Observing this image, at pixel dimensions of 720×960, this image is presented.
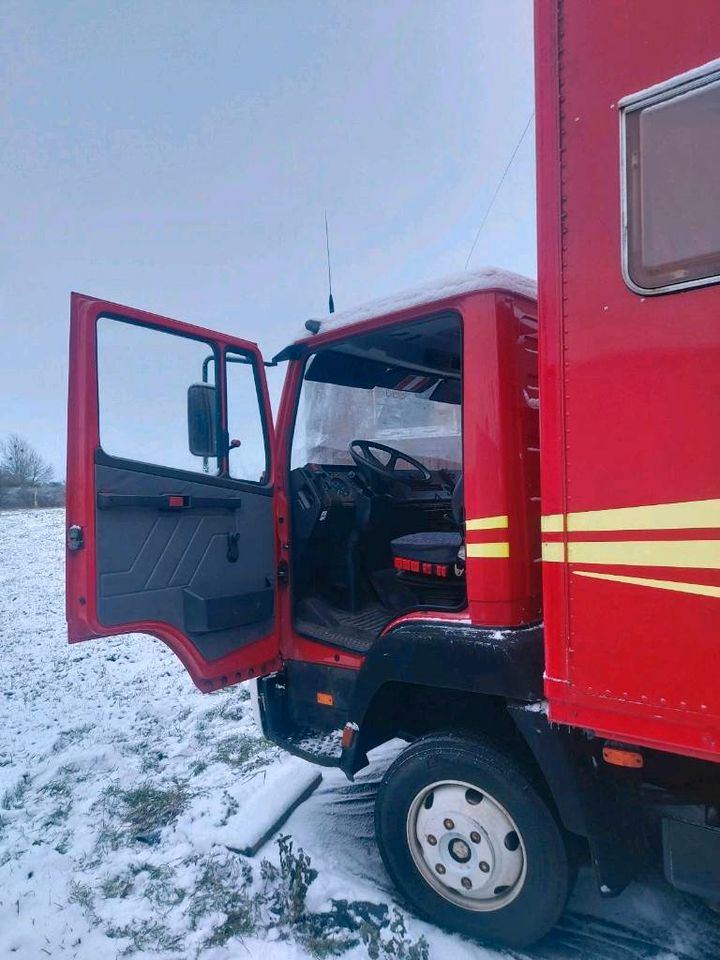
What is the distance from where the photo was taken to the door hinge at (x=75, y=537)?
7.86ft

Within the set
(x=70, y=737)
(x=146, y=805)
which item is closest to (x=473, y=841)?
(x=146, y=805)

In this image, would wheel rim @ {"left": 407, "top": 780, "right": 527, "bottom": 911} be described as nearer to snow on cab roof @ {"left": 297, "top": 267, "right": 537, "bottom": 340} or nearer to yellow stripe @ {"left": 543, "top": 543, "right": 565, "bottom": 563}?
yellow stripe @ {"left": 543, "top": 543, "right": 565, "bottom": 563}

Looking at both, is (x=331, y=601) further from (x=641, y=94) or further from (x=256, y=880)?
(x=641, y=94)

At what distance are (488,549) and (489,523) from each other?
0.09m

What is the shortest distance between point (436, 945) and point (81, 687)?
13.9ft

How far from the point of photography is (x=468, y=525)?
2.17m

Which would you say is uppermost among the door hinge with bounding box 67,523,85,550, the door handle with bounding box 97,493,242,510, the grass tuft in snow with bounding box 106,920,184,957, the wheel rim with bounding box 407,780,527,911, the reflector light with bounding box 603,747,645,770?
the door handle with bounding box 97,493,242,510

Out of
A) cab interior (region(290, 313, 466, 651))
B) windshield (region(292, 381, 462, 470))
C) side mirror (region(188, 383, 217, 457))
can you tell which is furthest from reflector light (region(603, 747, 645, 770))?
side mirror (region(188, 383, 217, 457))

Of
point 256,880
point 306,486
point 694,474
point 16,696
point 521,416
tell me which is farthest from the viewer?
point 16,696

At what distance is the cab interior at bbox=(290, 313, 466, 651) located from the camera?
3096mm

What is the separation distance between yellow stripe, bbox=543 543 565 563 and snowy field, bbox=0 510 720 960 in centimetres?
163

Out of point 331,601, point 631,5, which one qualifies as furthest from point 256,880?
point 631,5

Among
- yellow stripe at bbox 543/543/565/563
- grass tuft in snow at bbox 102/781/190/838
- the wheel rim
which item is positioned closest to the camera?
yellow stripe at bbox 543/543/565/563

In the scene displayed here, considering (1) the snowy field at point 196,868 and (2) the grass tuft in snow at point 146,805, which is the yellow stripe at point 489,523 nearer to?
(1) the snowy field at point 196,868
